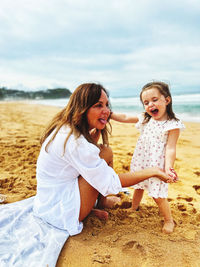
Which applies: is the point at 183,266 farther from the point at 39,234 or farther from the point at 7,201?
the point at 7,201

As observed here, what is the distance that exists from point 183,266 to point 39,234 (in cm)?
116

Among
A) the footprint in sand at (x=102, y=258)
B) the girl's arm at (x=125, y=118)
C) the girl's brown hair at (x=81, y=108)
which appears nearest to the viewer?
the footprint in sand at (x=102, y=258)

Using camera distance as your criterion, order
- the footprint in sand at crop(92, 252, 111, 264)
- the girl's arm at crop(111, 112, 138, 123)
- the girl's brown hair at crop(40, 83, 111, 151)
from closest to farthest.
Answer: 1. the footprint in sand at crop(92, 252, 111, 264)
2. the girl's brown hair at crop(40, 83, 111, 151)
3. the girl's arm at crop(111, 112, 138, 123)

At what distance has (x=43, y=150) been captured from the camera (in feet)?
6.86

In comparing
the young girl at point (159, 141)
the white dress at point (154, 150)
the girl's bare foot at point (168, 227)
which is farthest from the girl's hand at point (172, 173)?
the girl's bare foot at point (168, 227)

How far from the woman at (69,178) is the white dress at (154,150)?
19 centimetres

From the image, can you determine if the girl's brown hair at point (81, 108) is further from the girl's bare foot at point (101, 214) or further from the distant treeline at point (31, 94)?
the distant treeline at point (31, 94)

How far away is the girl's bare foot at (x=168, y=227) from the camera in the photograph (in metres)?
2.08

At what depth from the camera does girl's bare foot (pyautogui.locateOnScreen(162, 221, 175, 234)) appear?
208 cm

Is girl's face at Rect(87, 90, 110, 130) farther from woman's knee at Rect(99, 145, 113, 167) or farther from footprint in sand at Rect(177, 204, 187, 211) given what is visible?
footprint in sand at Rect(177, 204, 187, 211)

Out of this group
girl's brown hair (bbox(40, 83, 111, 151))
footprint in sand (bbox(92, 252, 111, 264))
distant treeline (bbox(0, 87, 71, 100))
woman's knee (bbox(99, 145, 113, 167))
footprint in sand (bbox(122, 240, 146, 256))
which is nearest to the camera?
footprint in sand (bbox(92, 252, 111, 264))

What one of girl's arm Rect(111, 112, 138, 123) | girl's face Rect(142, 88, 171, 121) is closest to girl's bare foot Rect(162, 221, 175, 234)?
girl's face Rect(142, 88, 171, 121)

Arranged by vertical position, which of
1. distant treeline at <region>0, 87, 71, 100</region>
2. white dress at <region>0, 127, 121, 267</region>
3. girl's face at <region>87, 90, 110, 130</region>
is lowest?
white dress at <region>0, 127, 121, 267</region>

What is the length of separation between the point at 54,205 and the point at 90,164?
545 millimetres
